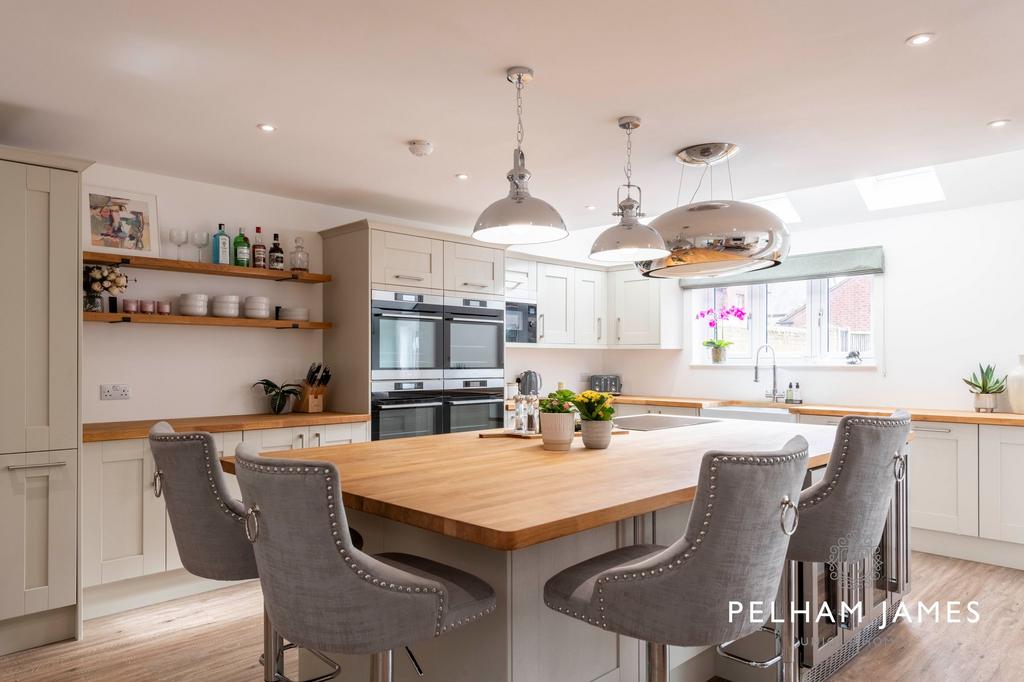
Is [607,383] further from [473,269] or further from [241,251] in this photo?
[241,251]

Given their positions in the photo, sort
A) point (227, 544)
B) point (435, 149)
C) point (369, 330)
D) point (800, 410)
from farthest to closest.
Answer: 1. point (800, 410)
2. point (369, 330)
3. point (435, 149)
4. point (227, 544)

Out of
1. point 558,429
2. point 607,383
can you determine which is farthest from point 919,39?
point 607,383

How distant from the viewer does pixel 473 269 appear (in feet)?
16.5

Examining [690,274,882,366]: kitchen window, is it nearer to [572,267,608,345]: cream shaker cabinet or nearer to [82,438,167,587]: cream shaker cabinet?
[572,267,608,345]: cream shaker cabinet

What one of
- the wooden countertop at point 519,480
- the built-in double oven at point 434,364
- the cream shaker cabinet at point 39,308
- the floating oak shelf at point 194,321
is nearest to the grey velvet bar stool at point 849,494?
the wooden countertop at point 519,480

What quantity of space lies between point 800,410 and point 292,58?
13.6 ft

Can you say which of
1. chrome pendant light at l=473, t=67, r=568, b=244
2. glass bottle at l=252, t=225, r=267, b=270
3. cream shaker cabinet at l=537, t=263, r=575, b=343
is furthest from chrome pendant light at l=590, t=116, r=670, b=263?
cream shaker cabinet at l=537, t=263, r=575, b=343

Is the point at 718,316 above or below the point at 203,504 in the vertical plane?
above

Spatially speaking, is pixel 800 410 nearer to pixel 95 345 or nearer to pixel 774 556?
pixel 774 556

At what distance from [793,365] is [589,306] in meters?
1.95

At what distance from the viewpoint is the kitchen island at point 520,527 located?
62.0 inches

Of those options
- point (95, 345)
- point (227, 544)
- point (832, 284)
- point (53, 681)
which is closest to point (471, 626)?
point (227, 544)

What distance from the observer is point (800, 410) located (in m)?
4.83

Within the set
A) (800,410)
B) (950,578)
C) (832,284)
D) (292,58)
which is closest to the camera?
(292,58)
